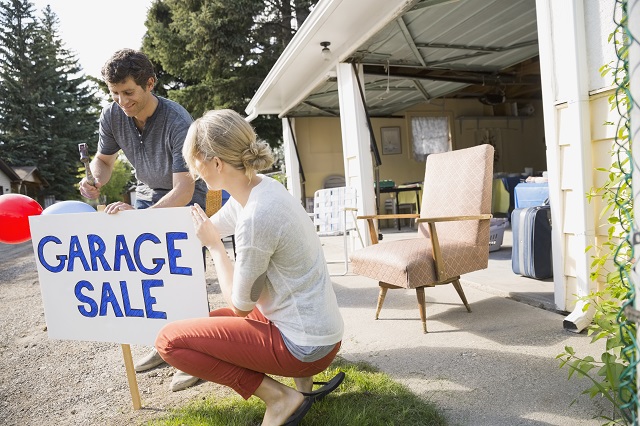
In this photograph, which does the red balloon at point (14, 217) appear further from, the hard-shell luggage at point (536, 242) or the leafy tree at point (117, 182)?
the leafy tree at point (117, 182)

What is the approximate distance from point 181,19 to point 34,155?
699 inches

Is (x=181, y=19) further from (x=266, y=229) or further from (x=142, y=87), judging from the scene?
(x=266, y=229)

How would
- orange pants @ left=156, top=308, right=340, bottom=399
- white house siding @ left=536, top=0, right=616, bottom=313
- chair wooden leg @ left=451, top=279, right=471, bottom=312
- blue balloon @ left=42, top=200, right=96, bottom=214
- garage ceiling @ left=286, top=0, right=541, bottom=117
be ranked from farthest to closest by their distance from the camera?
garage ceiling @ left=286, top=0, right=541, bottom=117, chair wooden leg @ left=451, top=279, right=471, bottom=312, white house siding @ left=536, top=0, right=616, bottom=313, blue balloon @ left=42, top=200, right=96, bottom=214, orange pants @ left=156, top=308, right=340, bottom=399

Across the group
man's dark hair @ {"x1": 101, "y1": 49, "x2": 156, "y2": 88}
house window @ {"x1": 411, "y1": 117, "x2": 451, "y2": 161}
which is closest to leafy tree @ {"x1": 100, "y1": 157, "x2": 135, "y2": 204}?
house window @ {"x1": 411, "y1": 117, "x2": 451, "y2": 161}

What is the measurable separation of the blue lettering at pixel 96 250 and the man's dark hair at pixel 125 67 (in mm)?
738

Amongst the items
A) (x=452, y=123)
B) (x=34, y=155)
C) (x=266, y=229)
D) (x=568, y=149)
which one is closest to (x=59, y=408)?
(x=266, y=229)

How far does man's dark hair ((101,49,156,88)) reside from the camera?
6.99 ft

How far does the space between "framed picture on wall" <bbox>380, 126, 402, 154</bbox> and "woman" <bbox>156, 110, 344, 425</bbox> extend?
10109mm

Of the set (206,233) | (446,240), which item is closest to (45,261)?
(206,233)

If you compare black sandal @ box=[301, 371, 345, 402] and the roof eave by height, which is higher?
the roof eave

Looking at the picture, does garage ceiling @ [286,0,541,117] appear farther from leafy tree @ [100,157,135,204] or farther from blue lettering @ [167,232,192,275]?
leafy tree @ [100,157,135,204]

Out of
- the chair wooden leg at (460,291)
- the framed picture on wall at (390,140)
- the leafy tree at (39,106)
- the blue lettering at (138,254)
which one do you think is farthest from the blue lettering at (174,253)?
the leafy tree at (39,106)

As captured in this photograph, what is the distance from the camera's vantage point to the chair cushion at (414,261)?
2820mm

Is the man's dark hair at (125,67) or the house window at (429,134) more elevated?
the house window at (429,134)
